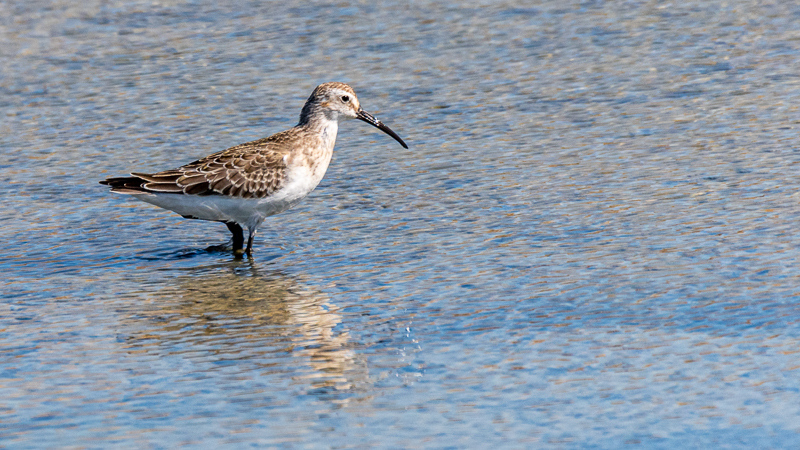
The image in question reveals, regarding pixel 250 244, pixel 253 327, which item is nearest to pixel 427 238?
pixel 250 244

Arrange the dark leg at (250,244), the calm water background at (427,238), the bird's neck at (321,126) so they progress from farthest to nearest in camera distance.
→ the bird's neck at (321,126)
the dark leg at (250,244)
the calm water background at (427,238)

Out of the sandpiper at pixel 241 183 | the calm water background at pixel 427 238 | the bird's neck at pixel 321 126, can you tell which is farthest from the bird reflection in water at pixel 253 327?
the bird's neck at pixel 321 126

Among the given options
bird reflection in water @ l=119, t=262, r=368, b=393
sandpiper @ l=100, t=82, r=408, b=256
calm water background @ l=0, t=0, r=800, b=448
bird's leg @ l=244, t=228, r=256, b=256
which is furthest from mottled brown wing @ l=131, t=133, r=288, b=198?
bird reflection in water @ l=119, t=262, r=368, b=393

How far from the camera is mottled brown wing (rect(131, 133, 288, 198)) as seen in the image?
10.6 meters

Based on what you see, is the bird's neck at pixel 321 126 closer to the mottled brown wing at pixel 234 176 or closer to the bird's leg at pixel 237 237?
the mottled brown wing at pixel 234 176

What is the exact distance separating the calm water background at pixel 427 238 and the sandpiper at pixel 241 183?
0.36 m

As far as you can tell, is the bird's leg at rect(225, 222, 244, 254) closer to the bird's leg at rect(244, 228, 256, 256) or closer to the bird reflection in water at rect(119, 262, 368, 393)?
the bird's leg at rect(244, 228, 256, 256)

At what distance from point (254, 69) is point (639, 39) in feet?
17.5

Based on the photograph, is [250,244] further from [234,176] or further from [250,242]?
[234,176]

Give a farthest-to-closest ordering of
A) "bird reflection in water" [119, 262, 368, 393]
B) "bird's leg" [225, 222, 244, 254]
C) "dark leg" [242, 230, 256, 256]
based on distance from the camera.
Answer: "bird's leg" [225, 222, 244, 254] → "dark leg" [242, 230, 256, 256] → "bird reflection in water" [119, 262, 368, 393]

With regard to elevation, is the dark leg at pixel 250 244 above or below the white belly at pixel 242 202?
below

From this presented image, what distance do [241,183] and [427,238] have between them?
1.80m

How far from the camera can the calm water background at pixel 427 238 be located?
689 cm

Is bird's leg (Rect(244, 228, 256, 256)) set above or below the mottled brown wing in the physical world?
below
